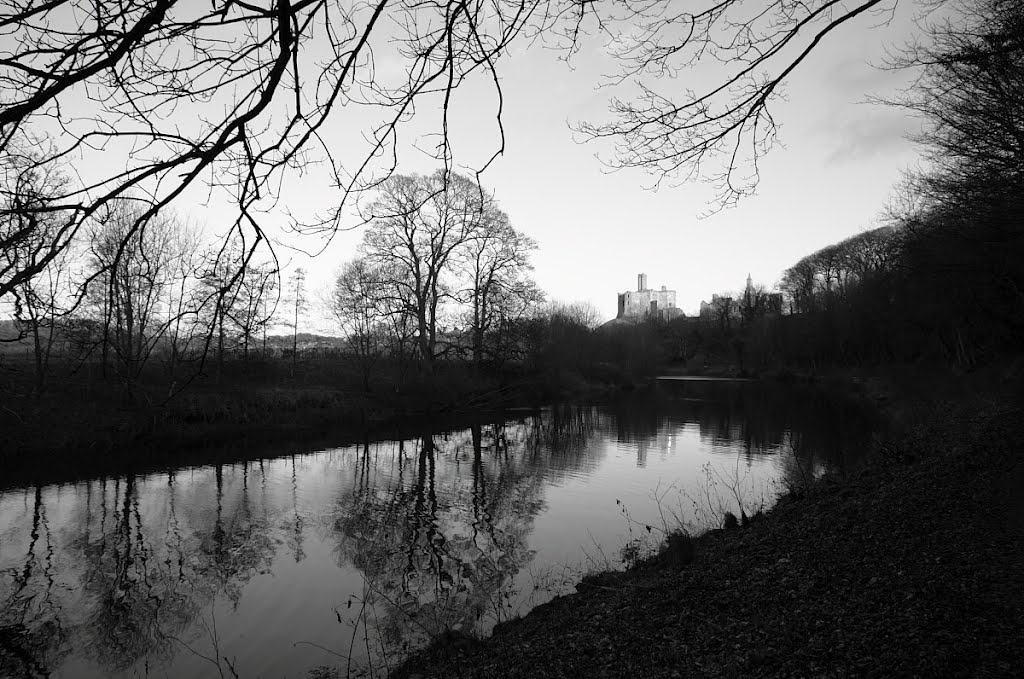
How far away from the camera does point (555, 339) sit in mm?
42719

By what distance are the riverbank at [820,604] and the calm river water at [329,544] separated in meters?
1.47

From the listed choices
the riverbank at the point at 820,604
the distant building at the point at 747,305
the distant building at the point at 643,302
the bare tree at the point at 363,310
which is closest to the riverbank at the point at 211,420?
the bare tree at the point at 363,310

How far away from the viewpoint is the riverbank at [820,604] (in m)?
4.09

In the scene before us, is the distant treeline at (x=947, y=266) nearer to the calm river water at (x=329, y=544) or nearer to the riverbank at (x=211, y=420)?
the calm river water at (x=329, y=544)

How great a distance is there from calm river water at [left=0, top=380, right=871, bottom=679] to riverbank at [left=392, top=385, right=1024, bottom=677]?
1471 millimetres

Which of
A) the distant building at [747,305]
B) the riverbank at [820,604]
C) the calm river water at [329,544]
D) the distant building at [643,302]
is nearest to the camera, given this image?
the riverbank at [820,604]

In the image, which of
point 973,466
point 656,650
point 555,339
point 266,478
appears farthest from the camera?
point 555,339

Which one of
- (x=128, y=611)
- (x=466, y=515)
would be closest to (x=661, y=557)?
(x=466, y=515)

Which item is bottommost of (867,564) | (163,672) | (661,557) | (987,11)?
(163,672)

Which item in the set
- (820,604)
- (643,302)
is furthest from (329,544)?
(643,302)

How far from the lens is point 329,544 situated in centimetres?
1016

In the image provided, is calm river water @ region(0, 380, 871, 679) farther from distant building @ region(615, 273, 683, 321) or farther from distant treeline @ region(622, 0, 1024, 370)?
distant building @ region(615, 273, 683, 321)

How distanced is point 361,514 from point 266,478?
459 cm

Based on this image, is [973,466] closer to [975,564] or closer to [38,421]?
[975,564]
